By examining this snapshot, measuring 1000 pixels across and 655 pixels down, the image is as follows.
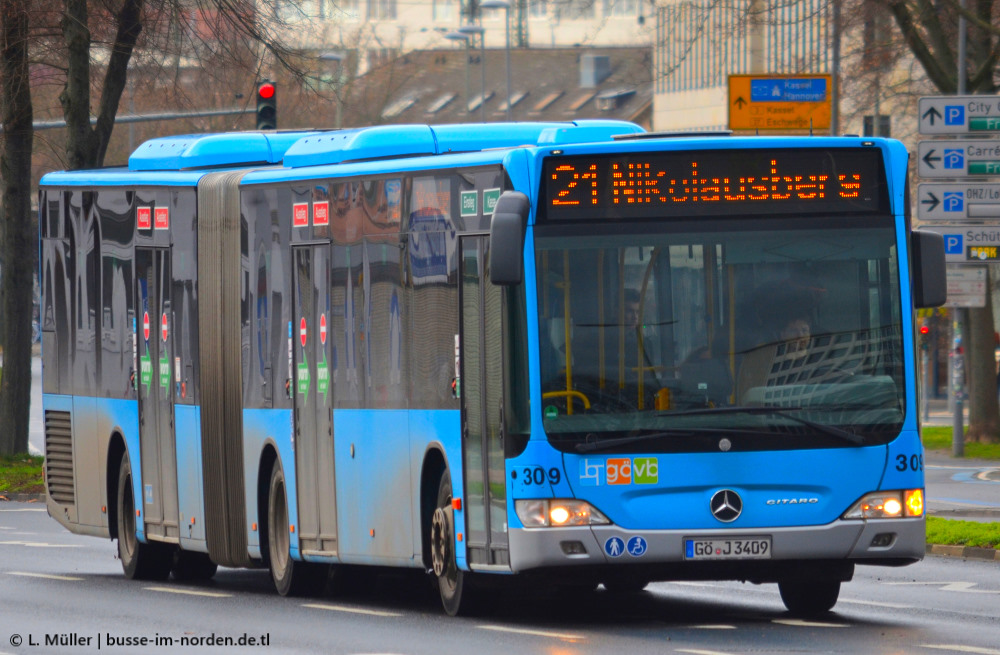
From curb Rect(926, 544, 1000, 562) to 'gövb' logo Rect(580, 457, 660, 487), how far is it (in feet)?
24.6

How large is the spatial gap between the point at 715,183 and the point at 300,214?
4.09 metres

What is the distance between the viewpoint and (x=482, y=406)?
12531 mm

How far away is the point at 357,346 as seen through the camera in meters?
14.5

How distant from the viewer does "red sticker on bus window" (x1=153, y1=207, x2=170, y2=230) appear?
17672mm

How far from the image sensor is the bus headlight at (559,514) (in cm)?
1202

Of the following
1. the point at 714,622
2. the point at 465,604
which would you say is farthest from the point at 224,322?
the point at 714,622

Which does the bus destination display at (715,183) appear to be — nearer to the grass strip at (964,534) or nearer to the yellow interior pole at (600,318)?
the yellow interior pole at (600,318)

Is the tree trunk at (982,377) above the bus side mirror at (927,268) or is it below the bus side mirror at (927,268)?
below

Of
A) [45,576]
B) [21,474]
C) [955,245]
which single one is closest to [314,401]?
A: [45,576]

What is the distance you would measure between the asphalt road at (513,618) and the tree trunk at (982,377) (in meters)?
19.5

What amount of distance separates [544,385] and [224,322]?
535 centimetres

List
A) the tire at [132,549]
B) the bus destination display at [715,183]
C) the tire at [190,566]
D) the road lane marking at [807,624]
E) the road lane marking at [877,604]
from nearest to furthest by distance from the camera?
the bus destination display at [715,183] < the road lane marking at [807,624] < the road lane marking at [877,604] < the tire at [132,549] < the tire at [190,566]

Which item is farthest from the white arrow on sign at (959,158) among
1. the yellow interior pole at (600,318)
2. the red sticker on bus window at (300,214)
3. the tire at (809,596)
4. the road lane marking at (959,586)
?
the yellow interior pole at (600,318)

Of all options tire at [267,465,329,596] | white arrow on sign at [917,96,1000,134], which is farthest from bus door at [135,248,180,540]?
white arrow on sign at [917,96,1000,134]
